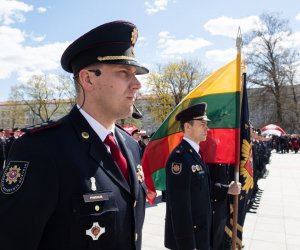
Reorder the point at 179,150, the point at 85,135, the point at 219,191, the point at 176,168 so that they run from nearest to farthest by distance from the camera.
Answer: the point at 85,135
the point at 176,168
the point at 179,150
the point at 219,191

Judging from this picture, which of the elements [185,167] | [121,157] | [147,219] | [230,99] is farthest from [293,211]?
[121,157]

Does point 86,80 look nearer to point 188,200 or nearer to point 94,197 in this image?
point 94,197

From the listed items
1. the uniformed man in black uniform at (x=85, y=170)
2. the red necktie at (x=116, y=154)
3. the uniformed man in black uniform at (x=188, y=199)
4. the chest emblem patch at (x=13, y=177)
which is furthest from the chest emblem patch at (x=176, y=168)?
the chest emblem patch at (x=13, y=177)

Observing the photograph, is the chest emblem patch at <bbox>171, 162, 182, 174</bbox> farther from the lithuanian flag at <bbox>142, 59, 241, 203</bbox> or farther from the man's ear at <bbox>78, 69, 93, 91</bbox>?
the man's ear at <bbox>78, 69, 93, 91</bbox>

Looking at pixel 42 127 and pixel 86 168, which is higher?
pixel 42 127

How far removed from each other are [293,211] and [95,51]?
8.07 metres

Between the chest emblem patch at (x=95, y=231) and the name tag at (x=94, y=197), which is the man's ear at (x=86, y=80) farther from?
the chest emblem patch at (x=95, y=231)

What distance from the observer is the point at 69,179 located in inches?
59.7

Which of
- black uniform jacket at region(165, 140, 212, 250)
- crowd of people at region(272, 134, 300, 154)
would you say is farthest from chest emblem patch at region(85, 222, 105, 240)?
crowd of people at region(272, 134, 300, 154)

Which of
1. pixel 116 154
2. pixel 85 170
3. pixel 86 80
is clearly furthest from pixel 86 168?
pixel 86 80

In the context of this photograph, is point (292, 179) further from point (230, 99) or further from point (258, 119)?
point (258, 119)

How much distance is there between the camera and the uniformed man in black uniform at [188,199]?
317 centimetres

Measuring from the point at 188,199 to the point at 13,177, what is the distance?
204 centimetres

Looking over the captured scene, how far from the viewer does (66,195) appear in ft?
4.92
